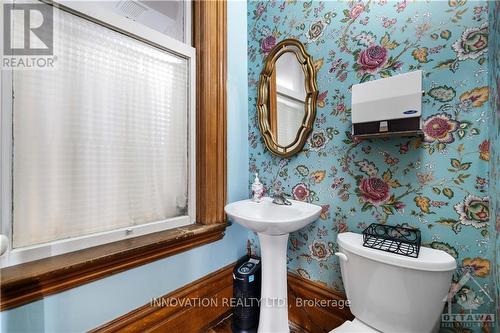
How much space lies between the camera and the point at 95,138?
106cm

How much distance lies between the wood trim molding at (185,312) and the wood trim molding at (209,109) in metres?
0.38

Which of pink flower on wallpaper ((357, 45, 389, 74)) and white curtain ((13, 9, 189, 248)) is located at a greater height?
pink flower on wallpaper ((357, 45, 389, 74))

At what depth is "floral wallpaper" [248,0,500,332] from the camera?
887mm

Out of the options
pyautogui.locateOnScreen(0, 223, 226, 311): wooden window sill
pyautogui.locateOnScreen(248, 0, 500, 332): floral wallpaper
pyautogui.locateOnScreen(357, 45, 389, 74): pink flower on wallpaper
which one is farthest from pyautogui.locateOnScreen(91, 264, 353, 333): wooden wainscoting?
pyautogui.locateOnScreen(357, 45, 389, 74): pink flower on wallpaper

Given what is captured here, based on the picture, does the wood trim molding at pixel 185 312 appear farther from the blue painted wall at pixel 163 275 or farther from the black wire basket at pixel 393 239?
the black wire basket at pixel 393 239

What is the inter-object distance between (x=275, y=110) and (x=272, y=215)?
696 mm

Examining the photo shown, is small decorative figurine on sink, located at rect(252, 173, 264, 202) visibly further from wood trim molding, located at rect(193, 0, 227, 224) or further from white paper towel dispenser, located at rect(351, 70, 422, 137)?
white paper towel dispenser, located at rect(351, 70, 422, 137)

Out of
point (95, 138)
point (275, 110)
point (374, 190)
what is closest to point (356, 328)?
point (374, 190)

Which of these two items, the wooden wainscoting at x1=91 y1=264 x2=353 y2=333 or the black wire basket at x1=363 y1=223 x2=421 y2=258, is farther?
the wooden wainscoting at x1=91 y1=264 x2=353 y2=333

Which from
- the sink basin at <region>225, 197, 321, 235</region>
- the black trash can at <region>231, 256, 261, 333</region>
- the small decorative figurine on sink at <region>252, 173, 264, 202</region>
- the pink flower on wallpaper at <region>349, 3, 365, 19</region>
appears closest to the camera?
the sink basin at <region>225, 197, 321, 235</region>

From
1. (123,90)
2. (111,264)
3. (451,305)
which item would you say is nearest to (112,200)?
(111,264)

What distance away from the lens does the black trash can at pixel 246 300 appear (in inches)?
54.4

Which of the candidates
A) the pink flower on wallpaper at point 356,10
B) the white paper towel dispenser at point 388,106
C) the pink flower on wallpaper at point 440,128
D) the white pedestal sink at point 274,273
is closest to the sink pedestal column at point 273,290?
the white pedestal sink at point 274,273

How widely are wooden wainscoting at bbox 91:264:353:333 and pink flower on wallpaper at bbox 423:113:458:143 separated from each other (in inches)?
35.5
